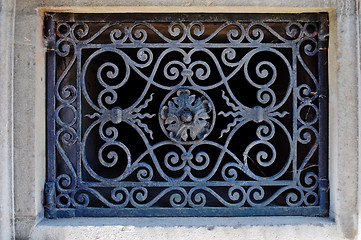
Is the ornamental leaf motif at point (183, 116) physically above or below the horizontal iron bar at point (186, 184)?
above

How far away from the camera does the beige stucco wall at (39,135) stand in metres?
1.85

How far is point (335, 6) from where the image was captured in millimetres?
1884

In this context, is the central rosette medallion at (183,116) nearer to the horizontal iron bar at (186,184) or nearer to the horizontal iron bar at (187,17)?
the horizontal iron bar at (186,184)

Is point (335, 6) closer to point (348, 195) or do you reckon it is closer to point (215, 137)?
point (348, 195)

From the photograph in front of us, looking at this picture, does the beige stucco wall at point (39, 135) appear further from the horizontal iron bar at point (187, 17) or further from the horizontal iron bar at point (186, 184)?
the horizontal iron bar at point (186, 184)

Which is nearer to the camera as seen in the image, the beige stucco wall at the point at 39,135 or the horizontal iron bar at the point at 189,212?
the beige stucco wall at the point at 39,135

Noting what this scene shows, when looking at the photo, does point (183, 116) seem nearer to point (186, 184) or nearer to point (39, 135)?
point (186, 184)

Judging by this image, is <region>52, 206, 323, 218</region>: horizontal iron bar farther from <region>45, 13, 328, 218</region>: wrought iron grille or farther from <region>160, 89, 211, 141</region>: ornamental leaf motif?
<region>160, 89, 211, 141</region>: ornamental leaf motif

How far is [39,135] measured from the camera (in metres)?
1.93

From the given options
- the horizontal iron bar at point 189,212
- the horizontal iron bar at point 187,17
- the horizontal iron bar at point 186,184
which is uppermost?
the horizontal iron bar at point 187,17

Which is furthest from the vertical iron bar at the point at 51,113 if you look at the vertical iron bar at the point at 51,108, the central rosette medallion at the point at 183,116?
the central rosette medallion at the point at 183,116

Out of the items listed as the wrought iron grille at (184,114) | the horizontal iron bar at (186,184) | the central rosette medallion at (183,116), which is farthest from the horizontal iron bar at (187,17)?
the horizontal iron bar at (186,184)

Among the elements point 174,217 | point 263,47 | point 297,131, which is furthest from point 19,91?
point 297,131

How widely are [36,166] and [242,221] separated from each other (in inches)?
46.5
